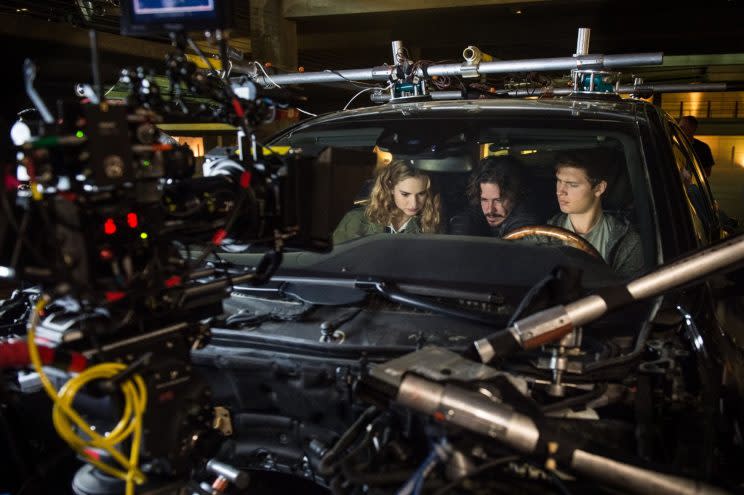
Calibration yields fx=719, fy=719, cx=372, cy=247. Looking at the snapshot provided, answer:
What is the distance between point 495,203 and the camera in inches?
107

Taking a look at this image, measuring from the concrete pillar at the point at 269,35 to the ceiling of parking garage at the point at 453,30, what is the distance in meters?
0.23

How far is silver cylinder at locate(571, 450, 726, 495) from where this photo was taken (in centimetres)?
144

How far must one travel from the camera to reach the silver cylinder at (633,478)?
1438 mm

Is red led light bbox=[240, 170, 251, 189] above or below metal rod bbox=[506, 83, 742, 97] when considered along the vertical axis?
below

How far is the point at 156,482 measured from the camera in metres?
1.64

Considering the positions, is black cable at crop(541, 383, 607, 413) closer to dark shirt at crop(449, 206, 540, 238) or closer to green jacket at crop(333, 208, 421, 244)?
dark shirt at crop(449, 206, 540, 238)

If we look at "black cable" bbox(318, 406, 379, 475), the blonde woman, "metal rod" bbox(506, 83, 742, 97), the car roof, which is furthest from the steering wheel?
"metal rod" bbox(506, 83, 742, 97)

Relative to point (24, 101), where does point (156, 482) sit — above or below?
below

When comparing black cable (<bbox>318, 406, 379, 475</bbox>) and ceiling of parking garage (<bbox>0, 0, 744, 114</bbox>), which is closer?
black cable (<bbox>318, 406, 379, 475</bbox>)

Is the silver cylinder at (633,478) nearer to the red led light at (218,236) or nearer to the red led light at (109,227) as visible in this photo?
the red led light at (218,236)

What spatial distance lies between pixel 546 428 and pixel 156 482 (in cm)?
88

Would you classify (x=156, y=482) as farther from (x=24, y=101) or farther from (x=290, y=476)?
(x=24, y=101)

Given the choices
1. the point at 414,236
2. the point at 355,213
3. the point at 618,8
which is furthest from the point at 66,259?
the point at 618,8

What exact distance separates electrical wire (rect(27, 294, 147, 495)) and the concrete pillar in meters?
9.41
